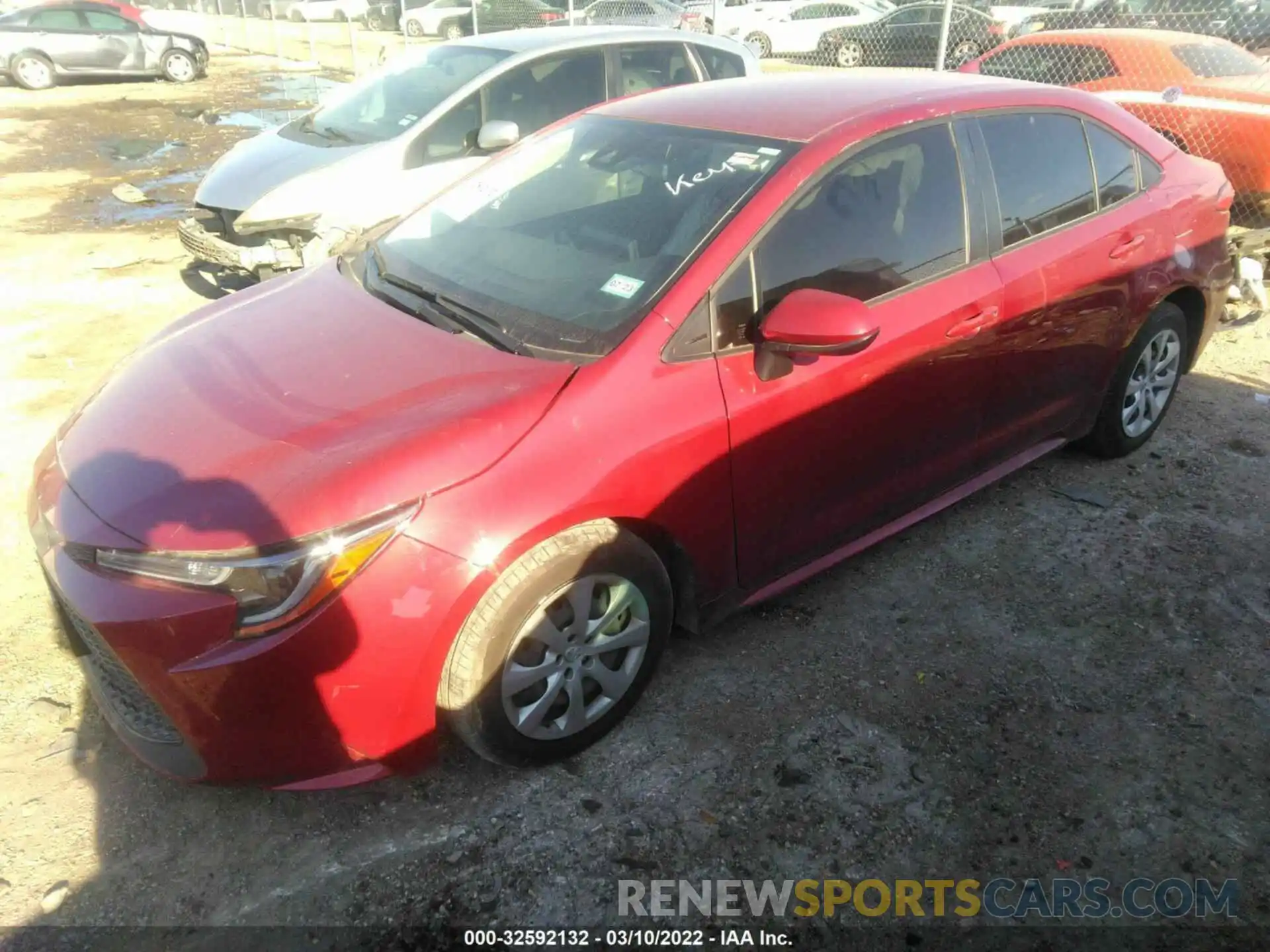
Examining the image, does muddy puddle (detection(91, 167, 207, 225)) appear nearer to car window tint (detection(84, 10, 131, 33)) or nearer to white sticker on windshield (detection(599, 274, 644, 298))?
white sticker on windshield (detection(599, 274, 644, 298))

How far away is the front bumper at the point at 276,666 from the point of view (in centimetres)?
208

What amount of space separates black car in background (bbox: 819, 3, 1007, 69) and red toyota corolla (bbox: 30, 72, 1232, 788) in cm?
1197

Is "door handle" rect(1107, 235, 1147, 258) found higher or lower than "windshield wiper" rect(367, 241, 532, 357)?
lower

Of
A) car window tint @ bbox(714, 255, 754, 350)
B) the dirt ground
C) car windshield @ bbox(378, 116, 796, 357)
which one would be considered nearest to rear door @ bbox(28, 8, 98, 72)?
the dirt ground

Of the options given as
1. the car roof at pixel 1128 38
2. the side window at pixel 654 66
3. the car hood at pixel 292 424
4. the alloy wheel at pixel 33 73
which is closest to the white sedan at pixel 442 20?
the alloy wheel at pixel 33 73

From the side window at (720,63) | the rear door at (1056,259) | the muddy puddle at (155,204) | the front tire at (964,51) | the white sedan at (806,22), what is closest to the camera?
the rear door at (1056,259)

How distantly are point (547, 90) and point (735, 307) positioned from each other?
4517 millimetres

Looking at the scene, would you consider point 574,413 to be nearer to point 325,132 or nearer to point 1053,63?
point 325,132

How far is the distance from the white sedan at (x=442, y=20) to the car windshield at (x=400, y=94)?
59.9 ft

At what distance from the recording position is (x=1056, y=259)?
11.0 feet

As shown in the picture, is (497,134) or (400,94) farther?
(400,94)

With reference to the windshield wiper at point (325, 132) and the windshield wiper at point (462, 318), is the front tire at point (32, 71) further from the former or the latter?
the windshield wiper at point (462, 318)

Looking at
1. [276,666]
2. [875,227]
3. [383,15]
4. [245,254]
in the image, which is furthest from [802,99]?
[383,15]

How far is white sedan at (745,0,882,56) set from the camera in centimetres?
1777
